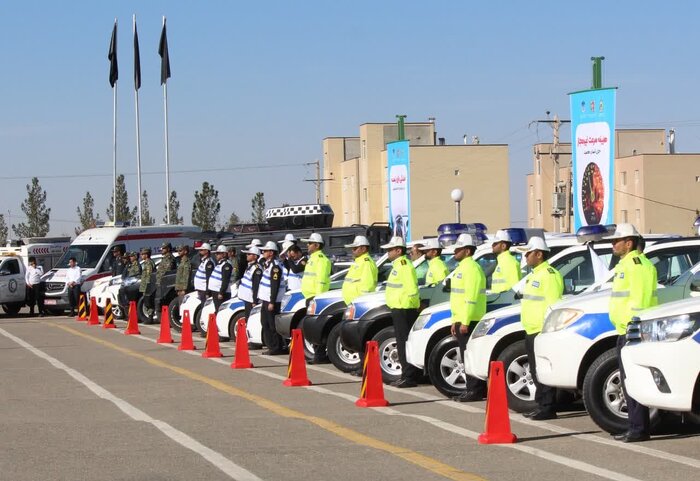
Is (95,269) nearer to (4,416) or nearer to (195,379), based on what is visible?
(195,379)

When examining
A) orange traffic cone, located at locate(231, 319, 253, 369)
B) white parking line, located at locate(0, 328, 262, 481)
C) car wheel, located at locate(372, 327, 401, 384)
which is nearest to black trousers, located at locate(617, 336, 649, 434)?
white parking line, located at locate(0, 328, 262, 481)

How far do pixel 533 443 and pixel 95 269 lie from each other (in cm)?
2672

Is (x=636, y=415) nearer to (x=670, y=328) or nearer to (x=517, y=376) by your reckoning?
(x=670, y=328)

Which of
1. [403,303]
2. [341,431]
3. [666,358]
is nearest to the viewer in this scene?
[666,358]

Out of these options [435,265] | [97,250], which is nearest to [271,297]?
[435,265]

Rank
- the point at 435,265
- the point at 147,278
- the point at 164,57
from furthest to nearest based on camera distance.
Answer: the point at 164,57 → the point at 147,278 → the point at 435,265

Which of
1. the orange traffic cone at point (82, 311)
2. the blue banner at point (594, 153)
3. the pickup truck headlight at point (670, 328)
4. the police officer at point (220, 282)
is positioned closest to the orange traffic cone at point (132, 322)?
the police officer at point (220, 282)

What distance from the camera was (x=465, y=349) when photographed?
43.9ft

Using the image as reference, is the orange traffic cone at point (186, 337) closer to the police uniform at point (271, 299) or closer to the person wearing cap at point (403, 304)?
the police uniform at point (271, 299)

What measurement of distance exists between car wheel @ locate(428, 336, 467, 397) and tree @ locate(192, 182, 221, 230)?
2658 inches

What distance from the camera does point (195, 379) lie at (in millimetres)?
16562

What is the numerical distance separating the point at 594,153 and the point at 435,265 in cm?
800

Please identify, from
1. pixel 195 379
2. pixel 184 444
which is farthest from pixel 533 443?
pixel 195 379

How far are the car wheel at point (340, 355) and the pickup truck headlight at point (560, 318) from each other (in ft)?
18.8
